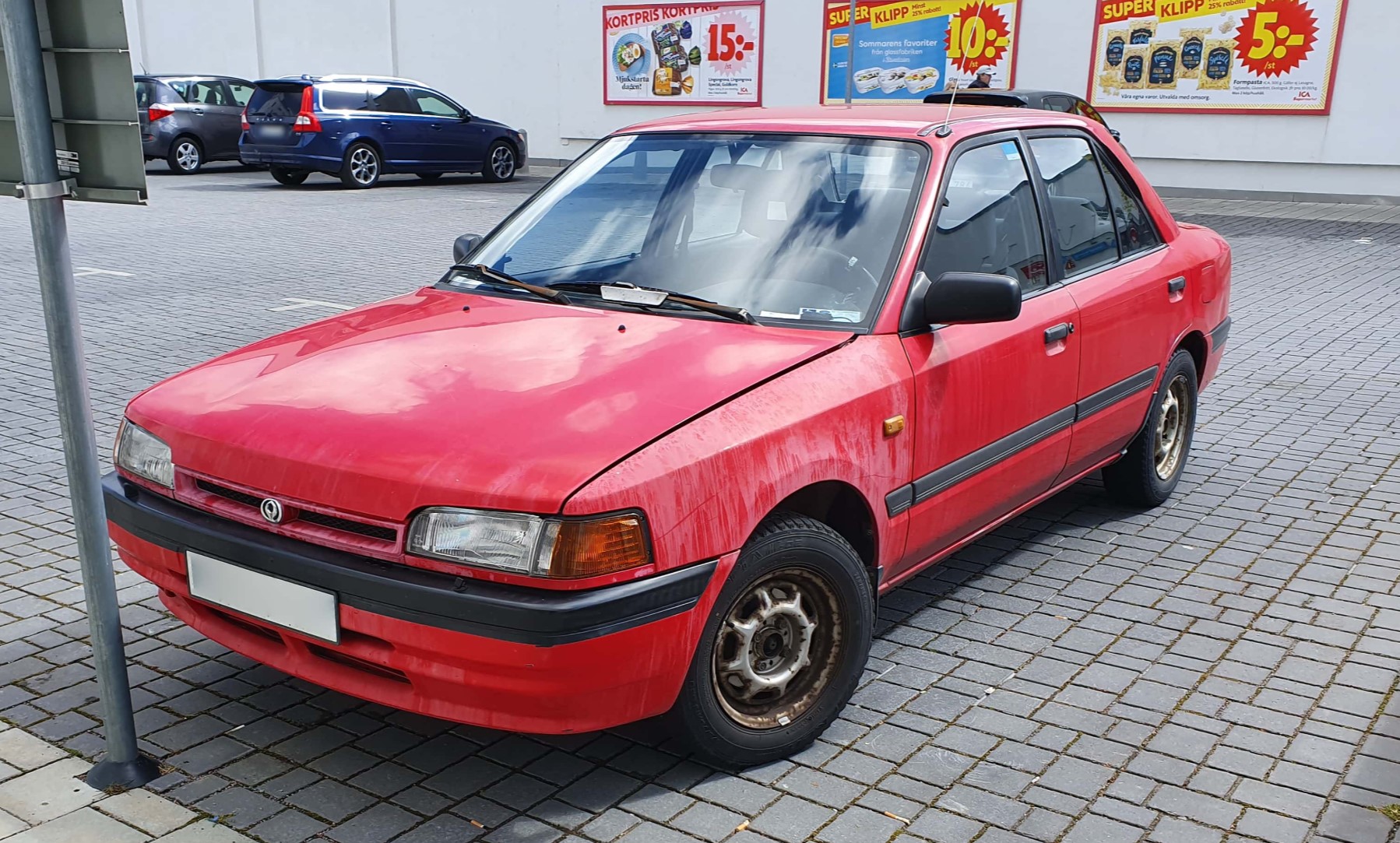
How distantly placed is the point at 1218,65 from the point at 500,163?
11.7m

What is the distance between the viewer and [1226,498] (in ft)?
19.0

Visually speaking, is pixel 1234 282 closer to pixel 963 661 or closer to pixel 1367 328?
pixel 1367 328

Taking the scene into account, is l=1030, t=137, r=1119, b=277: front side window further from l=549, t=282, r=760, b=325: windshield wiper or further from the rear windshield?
the rear windshield

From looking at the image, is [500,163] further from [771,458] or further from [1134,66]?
[771,458]

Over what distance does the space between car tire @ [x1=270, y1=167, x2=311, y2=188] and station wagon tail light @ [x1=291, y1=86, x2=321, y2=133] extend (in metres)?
0.90

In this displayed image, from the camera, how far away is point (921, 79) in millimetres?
21234

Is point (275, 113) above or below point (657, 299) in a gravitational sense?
below

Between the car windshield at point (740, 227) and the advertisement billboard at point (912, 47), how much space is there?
661 inches

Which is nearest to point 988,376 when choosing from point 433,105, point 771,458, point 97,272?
point 771,458

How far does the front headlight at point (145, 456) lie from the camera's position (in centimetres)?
334

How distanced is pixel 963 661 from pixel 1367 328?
23.7 feet

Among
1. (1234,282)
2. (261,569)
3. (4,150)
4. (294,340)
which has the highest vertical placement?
(4,150)

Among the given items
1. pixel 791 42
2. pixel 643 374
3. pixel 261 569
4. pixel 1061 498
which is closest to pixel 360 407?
pixel 261 569

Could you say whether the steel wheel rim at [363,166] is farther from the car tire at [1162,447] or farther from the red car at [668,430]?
the car tire at [1162,447]
